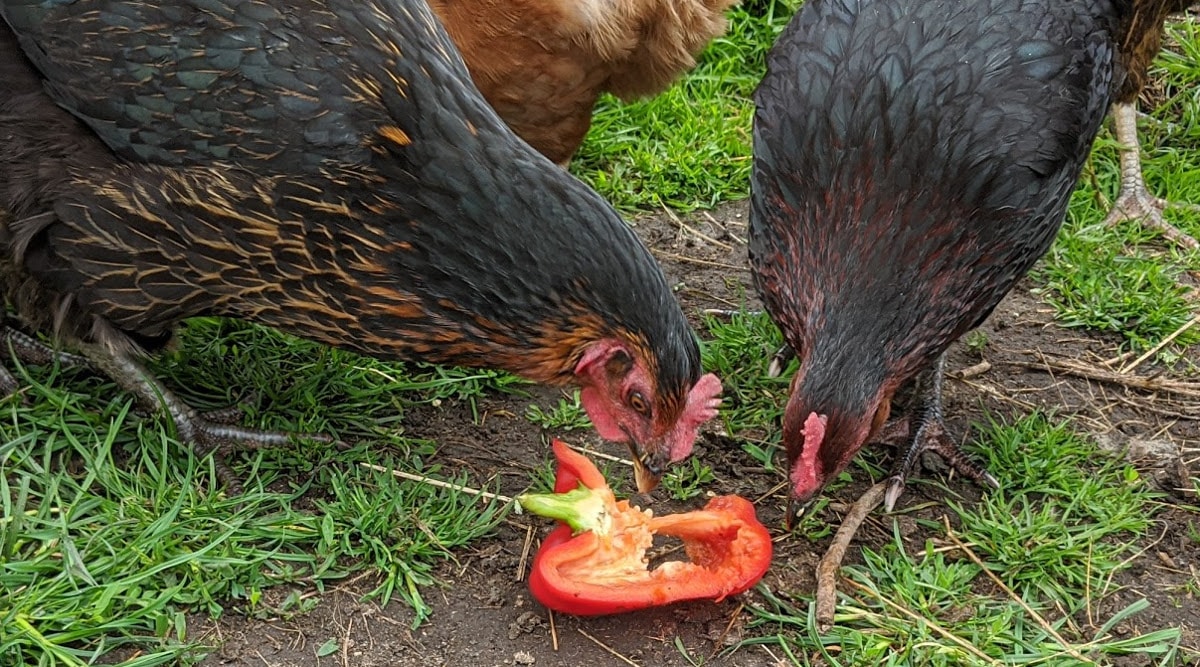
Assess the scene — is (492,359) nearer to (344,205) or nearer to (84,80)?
(344,205)

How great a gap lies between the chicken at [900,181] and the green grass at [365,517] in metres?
0.36

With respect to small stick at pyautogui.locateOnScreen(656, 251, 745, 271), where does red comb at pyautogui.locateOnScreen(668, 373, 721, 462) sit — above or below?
above

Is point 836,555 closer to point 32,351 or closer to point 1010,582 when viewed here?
point 1010,582

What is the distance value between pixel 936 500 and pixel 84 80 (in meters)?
2.46

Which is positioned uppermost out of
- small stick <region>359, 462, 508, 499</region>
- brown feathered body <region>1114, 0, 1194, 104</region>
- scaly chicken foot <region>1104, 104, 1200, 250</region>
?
brown feathered body <region>1114, 0, 1194, 104</region>

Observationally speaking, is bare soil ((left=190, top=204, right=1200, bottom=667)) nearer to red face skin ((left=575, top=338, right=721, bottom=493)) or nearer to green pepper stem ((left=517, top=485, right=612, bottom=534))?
green pepper stem ((left=517, top=485, right=612, bottom=534))

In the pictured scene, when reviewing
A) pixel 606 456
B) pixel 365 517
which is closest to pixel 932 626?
pixel 606 456

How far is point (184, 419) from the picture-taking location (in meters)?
3.10

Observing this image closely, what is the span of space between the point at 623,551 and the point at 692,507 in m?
0.40

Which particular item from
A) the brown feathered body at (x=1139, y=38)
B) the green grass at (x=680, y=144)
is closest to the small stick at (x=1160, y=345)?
the brown feathered body at (x=1139, y=38)

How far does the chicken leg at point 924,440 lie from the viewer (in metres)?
3.25

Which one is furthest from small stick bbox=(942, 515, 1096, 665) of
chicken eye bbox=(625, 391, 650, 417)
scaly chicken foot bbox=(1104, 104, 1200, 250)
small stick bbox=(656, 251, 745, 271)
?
scaly chicken foot bbox=(1104, 104, 1200, 250)

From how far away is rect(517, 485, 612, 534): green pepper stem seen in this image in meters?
2.76

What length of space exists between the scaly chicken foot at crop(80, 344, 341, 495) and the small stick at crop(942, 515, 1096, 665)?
1.81m
